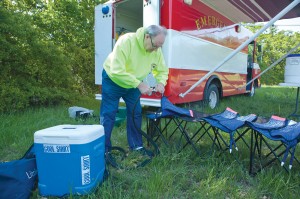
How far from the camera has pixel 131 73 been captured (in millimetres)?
2871

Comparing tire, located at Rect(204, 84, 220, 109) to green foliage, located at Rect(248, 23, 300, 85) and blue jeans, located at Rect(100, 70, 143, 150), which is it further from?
green foliage, located at Rect(248, 23, 300, 85)

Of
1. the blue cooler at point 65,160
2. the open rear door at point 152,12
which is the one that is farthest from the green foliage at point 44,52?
the blue cooler at point 65,160

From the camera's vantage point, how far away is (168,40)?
441 centimetres

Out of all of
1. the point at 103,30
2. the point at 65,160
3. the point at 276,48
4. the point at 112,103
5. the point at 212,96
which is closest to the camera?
the point at 65,160

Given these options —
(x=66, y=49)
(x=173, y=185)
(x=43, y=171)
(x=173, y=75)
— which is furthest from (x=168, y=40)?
(x=66, y=49)

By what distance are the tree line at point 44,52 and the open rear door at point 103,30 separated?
5.81 ft

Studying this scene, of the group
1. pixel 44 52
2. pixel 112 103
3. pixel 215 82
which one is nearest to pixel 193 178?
pixel 112 103

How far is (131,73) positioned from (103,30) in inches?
97.1

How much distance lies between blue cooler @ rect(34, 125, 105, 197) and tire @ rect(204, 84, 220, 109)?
4105 millimetres

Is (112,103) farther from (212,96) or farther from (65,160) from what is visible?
(212,96)

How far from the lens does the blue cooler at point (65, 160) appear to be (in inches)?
78.0

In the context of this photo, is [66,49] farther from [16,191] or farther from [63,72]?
[16,191]

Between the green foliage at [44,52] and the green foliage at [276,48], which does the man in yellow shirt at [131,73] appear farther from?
the green foliage at [276,48]

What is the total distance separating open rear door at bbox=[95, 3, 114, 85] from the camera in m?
4.91
